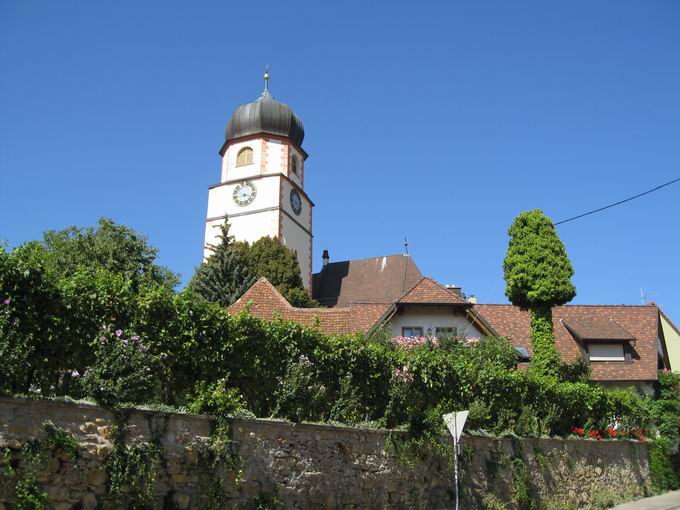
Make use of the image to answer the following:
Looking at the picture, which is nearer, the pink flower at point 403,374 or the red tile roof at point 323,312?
the pink flower at point 403,374

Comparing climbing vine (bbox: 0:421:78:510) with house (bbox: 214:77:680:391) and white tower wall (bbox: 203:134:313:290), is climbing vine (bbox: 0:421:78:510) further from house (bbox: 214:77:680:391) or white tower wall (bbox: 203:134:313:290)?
white tower wall (bbox: 203:134:313:290)

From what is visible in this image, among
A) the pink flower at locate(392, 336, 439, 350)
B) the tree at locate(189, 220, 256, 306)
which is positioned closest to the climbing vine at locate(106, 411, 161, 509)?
the pink flower at locate(392, 336, 439, 350)

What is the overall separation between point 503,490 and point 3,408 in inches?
464

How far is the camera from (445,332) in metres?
24.2

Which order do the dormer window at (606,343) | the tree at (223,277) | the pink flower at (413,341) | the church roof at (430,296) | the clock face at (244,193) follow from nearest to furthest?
the pink flower at (413,341)
the church roof at (430,296)
the dormer window at (606,343)
the tree at (223,277)
the clock face at (244,193)

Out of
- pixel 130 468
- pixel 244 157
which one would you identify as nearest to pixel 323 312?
pixel 130 468

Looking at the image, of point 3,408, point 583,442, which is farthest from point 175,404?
point 583,442

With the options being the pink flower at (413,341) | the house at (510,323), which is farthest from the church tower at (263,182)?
the pink flower at (413,341)

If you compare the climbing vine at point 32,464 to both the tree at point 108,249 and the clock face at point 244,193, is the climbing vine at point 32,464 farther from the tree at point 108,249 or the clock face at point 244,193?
the clock face at point 244,193

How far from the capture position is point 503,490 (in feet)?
51.0

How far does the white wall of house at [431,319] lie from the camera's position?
25.9 meters

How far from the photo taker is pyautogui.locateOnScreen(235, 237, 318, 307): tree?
138ft

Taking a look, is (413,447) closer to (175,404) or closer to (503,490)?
(503,490)

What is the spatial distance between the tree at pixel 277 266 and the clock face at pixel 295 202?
6344mm
